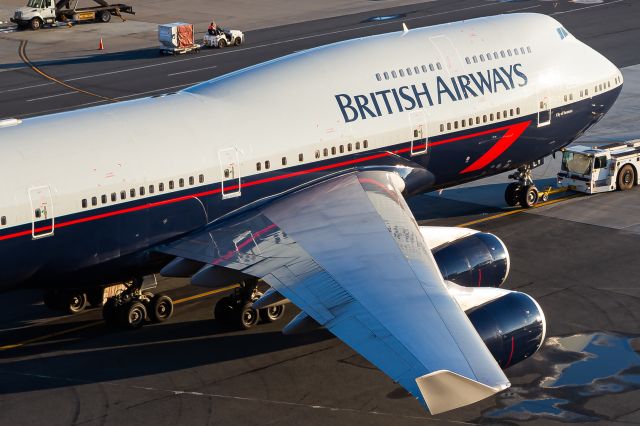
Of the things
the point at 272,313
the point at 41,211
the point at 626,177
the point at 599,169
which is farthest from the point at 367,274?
the point at 626,177

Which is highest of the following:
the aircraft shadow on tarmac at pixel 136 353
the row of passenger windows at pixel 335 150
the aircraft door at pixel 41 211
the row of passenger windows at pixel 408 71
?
the row of passenger windows at pixel 408 71

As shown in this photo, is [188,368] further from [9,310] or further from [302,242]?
[9,310]

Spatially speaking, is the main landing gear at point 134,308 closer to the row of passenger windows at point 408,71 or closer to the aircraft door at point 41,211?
the aircraft door at point 41,211

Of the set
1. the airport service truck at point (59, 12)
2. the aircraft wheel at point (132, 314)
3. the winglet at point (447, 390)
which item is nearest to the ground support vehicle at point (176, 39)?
the airport service truck at point (59, 12)

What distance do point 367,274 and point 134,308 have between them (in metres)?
9.28

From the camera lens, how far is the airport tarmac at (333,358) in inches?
1085

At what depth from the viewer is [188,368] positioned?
30.3m

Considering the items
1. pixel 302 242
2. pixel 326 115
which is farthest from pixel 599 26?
pixel 302 242

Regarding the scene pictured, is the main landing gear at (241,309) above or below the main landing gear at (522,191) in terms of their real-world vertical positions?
below

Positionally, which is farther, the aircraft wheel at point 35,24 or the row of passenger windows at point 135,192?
the aircraft wheel at point 35,24

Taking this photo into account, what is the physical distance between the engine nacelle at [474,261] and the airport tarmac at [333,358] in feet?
6.81

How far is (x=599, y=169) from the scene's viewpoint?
4444cm

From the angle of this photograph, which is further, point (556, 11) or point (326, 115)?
point (556, 11)

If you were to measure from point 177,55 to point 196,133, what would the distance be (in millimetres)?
42287
